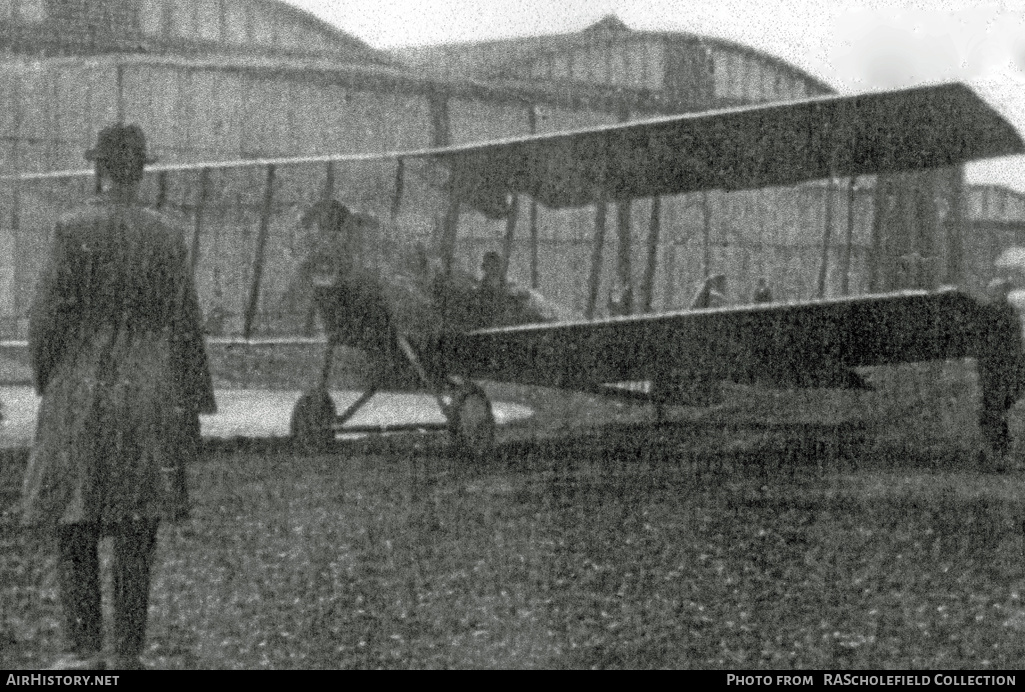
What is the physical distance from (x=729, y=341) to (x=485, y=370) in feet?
6.73

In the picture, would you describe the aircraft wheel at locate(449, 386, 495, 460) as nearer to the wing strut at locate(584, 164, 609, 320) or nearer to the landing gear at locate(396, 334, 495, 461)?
the landing gear at locate(396, 334, 495, 461)

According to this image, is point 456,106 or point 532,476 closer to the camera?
point 532,476

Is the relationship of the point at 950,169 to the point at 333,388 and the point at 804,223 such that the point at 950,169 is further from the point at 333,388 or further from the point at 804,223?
the point at 804,223

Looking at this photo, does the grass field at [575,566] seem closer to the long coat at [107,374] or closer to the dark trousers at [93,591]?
the dark trousers at [93,591]

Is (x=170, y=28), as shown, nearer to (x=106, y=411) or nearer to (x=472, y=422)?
(x=472, y=422)

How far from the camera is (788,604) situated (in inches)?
216

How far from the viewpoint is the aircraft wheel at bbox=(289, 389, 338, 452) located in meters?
12.4

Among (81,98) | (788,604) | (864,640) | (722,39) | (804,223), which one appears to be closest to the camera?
(864,640)

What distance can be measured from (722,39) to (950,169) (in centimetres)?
1997

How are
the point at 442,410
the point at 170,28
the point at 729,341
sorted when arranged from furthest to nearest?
the point at 170,28 < the point at 729,341 < the point at 442,410

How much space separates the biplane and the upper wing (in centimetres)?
2

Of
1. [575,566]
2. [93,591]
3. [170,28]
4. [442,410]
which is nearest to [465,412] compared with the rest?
[442,410]

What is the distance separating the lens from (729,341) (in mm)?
12555

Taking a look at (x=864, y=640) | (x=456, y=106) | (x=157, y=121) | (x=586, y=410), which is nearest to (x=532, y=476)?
(x=864, y=640)
